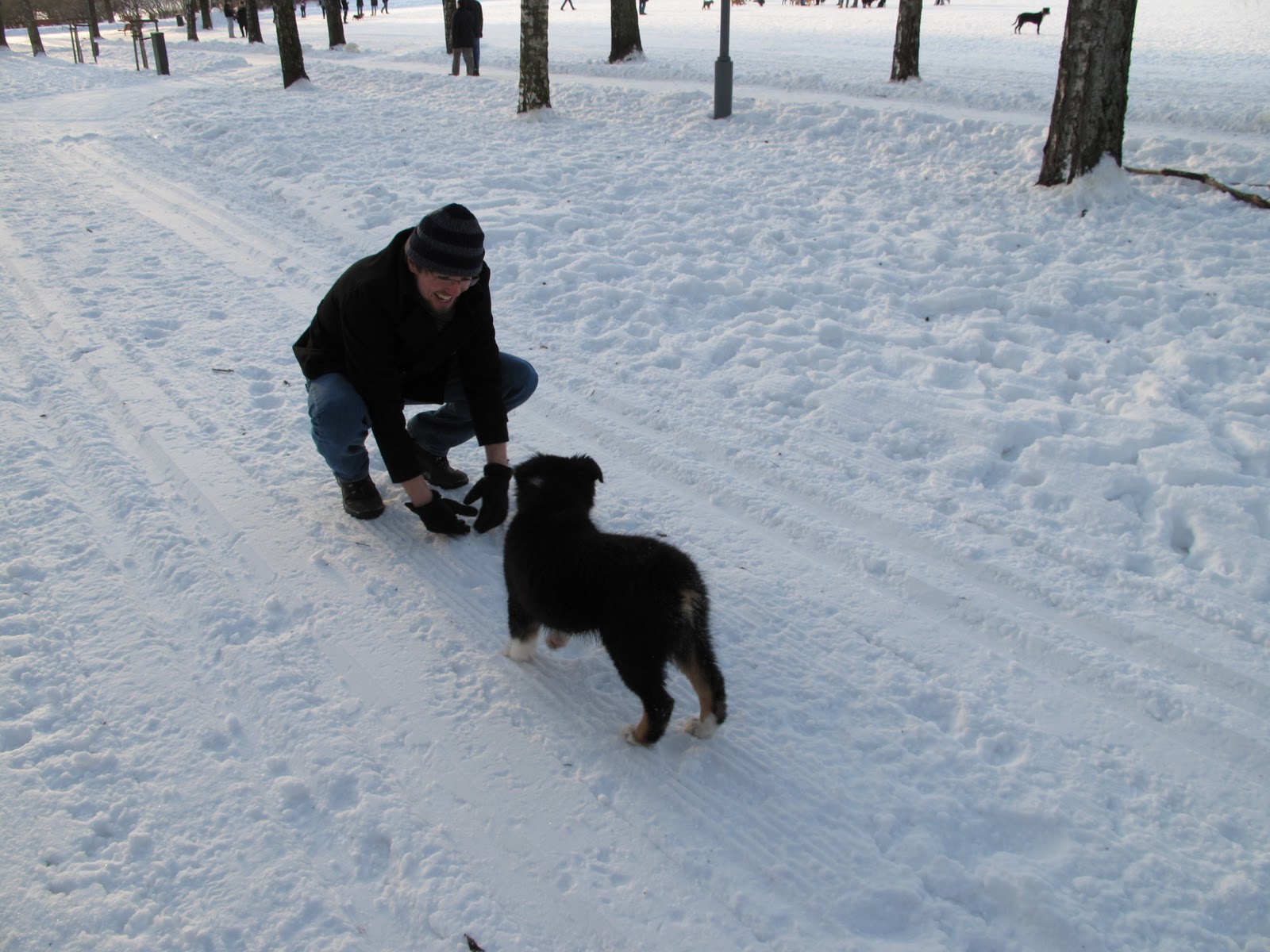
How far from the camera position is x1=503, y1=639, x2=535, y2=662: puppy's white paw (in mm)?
3225

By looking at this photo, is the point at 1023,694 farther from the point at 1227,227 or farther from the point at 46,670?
the point at 1227,227

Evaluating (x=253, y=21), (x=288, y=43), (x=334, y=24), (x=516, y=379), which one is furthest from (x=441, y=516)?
(x=253, y=21)

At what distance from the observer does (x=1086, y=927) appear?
2.31 meters

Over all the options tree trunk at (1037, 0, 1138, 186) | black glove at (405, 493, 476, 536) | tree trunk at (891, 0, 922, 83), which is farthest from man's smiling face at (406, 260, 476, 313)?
tree trunk at (891, 0, 922, 83)

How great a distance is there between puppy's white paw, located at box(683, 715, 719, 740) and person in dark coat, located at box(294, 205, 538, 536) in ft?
4.78

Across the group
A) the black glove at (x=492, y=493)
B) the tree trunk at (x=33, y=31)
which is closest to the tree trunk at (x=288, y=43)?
the black glove at (x=492, y=493)

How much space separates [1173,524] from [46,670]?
15.8 ft

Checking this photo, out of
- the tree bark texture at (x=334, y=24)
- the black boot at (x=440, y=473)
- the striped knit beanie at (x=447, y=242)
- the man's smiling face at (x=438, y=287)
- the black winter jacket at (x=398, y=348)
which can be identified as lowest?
the black boot at (x=440, y=473)

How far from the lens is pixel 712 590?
3658mm

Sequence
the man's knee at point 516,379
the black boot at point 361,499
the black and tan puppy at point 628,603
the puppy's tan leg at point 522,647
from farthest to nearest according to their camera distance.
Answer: the man's knee at point 516,379 → the black boot at point 361,499 → the puppy's tan leg at point 522,647 → the black and tan puppy at point 628,603

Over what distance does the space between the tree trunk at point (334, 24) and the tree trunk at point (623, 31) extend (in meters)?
11.6

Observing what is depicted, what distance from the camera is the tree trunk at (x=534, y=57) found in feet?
39.7

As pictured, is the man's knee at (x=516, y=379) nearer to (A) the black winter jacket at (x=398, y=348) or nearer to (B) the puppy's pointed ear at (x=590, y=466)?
(A) the black winter jacket at (x=398, y=348)

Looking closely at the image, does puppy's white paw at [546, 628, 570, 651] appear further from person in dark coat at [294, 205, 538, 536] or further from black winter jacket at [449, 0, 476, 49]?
black winter jacket at [449, 0, 476, 49]
